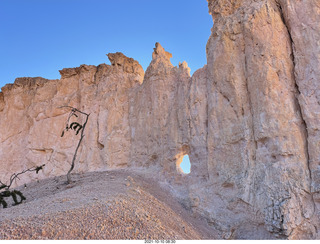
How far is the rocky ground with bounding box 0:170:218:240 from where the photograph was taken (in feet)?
17.0

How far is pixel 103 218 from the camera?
19.2 ft

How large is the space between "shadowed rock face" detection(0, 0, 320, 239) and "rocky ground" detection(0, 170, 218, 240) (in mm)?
1497

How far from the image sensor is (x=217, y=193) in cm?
902

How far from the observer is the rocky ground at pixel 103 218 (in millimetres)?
5176

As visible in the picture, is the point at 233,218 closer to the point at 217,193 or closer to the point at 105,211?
the point at 217,193

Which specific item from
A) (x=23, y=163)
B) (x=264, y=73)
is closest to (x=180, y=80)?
(x=264, y=73)

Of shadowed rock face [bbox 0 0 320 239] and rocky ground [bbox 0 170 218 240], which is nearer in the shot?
rocky ground [bbox 0 170 218 240]

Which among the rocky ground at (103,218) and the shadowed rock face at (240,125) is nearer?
the rocky ground at (103,218)

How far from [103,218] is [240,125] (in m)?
5.10

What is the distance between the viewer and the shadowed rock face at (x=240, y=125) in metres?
7.43

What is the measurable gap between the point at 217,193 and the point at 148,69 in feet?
22.7

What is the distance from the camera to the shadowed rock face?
7.43 metres

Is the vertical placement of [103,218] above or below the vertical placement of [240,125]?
below

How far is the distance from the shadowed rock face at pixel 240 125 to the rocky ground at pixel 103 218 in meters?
1.50
